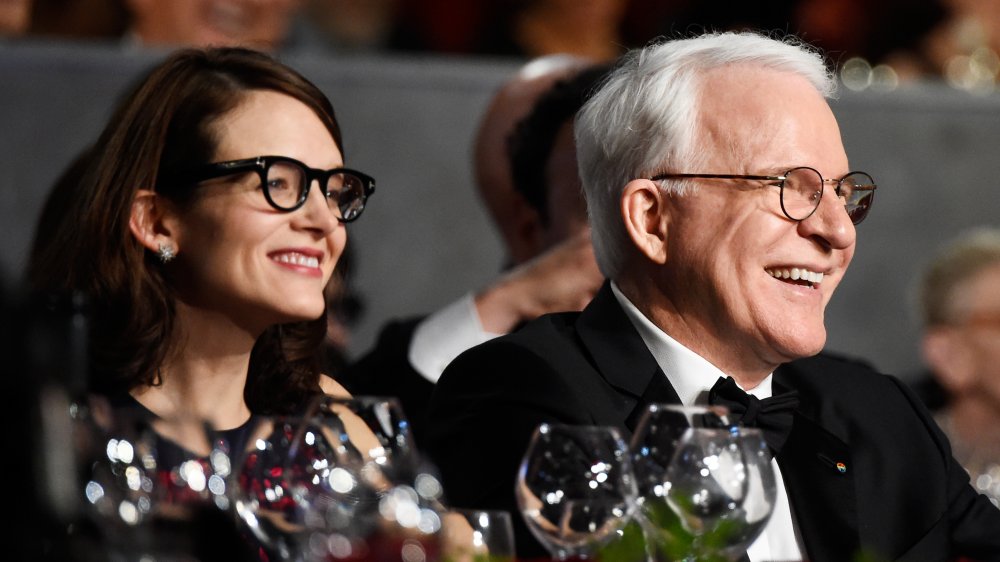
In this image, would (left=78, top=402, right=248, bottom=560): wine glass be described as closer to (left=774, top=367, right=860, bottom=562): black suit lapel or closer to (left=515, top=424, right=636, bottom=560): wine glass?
(left=515, top=424, right=636, bottom=560): wine glass

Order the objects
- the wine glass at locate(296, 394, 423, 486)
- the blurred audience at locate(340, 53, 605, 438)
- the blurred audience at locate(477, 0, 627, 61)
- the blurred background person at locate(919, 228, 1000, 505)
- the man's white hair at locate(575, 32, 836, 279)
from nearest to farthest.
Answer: the wine glass at locate(296, 394, 423, 486)
the man's white hair at locate(575, 32, 836, 279)
the blurred audience at locate(340, 53, 605, 438)
the blurred background person at locate(919, 228, 1000, 505)
the blurred audience at locate(477, 0, 627, 61)

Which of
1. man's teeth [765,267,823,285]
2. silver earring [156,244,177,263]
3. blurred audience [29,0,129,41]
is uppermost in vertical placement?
man's teeth [765,267,823,285]

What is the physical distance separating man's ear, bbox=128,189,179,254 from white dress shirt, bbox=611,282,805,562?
28.8 inches

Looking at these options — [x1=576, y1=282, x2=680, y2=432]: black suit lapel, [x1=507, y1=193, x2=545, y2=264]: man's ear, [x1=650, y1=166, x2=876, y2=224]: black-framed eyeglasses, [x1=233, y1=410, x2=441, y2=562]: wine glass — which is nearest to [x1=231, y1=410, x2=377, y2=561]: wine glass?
[x1=233, y1=410, x2=441, y2=562]: wine glass

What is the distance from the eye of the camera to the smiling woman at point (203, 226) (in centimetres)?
242

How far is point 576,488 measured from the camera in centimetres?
168

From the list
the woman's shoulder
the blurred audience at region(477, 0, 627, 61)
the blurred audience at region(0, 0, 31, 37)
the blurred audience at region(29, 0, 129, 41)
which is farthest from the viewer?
the blurred audience at region(477, 0, 627, 61)

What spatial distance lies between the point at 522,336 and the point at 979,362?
10.0 feet

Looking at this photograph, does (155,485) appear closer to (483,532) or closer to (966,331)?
(483,532)

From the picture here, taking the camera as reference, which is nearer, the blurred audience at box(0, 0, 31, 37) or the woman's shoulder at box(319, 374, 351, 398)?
the woman's shoulder at box(319, 374, 351, 398)

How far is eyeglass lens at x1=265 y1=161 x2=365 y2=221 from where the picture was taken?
94.8 inches

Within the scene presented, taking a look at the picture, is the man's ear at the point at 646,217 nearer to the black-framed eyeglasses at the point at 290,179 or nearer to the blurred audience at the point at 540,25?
the black-framed eyeglasses at the point at 290,179

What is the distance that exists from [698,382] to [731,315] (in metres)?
0.12

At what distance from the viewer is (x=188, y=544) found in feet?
4.47
